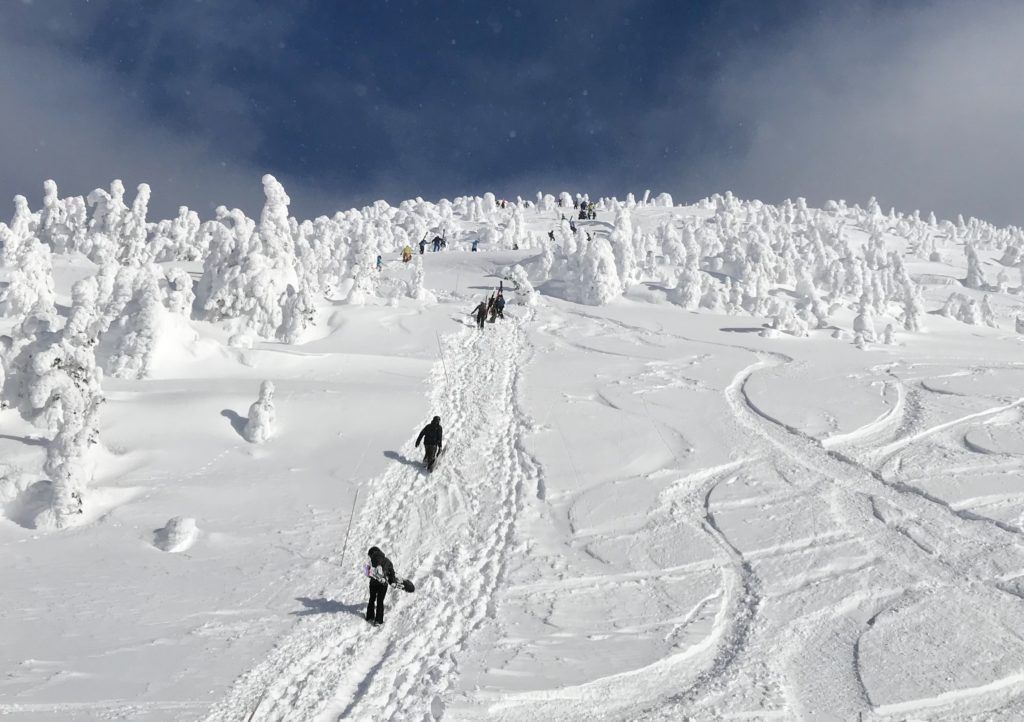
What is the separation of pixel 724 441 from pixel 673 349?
1027cm

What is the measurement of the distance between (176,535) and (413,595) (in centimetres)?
398

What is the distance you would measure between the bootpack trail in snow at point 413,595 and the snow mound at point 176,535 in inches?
87.0

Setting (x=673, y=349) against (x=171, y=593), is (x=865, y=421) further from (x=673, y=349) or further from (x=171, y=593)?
(x=171, y=593)

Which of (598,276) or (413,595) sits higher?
(598,276)

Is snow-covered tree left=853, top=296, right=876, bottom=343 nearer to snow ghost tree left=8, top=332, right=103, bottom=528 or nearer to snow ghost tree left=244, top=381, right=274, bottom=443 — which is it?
snow ghost tree left=244, top=381, right=274, bottom=443

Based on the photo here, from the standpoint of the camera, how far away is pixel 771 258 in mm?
38844

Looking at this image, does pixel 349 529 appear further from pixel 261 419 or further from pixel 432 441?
pixel 261 419

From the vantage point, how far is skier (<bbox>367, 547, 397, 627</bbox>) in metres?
8.20

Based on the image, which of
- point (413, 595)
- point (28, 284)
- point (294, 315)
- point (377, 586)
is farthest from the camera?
point (294, 315)

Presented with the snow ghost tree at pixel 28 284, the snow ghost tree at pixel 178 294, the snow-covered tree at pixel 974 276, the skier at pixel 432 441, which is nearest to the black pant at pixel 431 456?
the skier at pixel 432 441

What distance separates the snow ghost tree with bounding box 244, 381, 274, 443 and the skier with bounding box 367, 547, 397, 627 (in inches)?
277

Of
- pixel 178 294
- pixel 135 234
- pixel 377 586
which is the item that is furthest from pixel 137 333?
pixel 135 234

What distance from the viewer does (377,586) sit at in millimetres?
8227

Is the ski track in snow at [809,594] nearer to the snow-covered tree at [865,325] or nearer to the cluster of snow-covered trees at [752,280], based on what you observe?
the snow-covered tree at [865,325]
